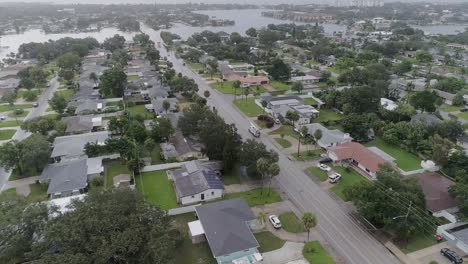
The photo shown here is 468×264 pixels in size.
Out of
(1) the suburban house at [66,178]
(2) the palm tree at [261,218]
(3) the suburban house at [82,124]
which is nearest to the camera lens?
(2) the palm tree at [261,218]

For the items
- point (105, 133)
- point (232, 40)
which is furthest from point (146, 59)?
point (105, 133)

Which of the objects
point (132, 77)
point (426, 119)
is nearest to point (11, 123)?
point (132, 77)

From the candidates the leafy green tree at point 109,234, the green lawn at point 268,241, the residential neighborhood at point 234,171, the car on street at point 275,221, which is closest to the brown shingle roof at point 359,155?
the residential neighborhood at point 234,171

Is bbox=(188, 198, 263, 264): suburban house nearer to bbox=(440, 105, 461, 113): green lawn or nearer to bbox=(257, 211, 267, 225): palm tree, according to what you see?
bbox=(257, 211, 267, 225): palm tree

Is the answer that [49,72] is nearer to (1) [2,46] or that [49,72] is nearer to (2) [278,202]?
(1) [2,46]

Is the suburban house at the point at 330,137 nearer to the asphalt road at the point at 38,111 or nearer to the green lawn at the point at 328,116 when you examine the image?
the green lawn at the point at 328,116

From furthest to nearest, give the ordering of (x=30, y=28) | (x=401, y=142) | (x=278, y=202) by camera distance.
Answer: (x=30, y=28), (x=401, y=142), (x=278, y=202)
